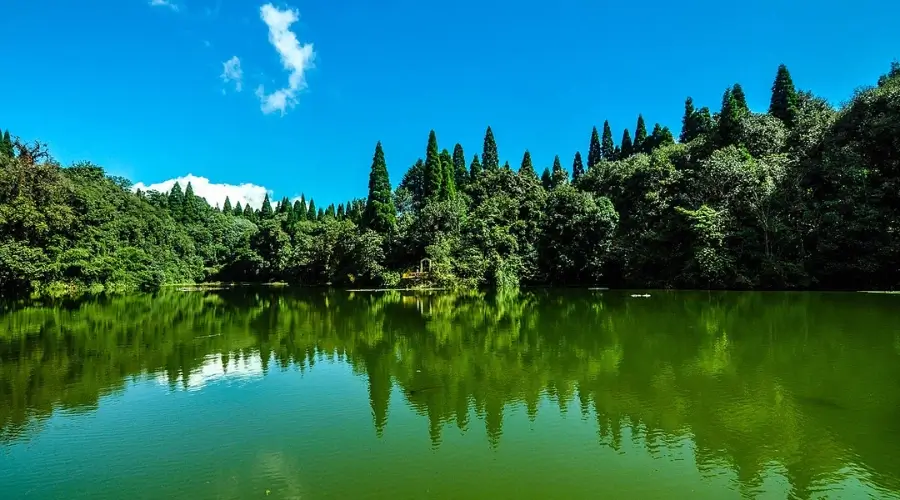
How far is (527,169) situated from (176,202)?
64.8 metres

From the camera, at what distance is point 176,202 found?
Result: 88.4m

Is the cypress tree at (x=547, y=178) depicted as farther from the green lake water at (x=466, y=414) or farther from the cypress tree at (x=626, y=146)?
the green lake water at (x=466, y=414)

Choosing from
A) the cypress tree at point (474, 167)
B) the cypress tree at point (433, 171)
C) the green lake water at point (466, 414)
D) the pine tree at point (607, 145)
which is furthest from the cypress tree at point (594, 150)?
the green lake water at point (466, 414)

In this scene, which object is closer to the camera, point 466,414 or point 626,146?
point 466,414

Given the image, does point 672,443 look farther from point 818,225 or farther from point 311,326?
point 818,225

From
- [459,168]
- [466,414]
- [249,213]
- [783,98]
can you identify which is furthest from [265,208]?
[466,414]

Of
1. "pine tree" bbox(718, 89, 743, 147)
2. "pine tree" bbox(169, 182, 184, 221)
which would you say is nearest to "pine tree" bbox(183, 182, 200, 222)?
"pine tree" bbox(169, 182, 184, 221)

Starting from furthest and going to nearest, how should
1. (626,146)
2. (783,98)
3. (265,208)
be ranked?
1. (265,208)
2. (626,146)
3. (783,98)

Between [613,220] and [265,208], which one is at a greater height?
[265,208]

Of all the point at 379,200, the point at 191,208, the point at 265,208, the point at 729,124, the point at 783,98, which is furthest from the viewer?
the point at 265,208

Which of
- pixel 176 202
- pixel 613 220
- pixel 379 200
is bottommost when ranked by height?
pixel 613 220

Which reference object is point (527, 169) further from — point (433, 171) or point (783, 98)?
point (783, 98)

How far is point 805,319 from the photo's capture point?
1741 cm

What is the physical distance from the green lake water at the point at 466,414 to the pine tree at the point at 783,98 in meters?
39.5
